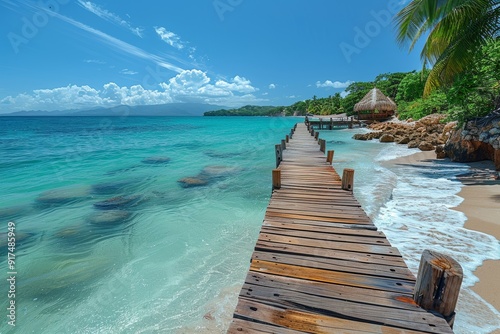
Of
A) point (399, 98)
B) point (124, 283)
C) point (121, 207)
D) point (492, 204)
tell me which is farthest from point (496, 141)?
point (399, 98)

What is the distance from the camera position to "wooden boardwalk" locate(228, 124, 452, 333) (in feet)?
7.57

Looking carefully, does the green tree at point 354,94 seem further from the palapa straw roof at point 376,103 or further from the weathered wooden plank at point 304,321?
the weathered wooden plank at point 304,321

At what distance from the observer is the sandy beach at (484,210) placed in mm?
3940

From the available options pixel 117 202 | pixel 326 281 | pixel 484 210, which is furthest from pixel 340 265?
pixel 117 202

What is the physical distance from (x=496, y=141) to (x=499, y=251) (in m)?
7.30

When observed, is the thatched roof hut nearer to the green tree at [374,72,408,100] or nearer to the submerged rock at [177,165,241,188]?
the green tree at [374,72,408,100]

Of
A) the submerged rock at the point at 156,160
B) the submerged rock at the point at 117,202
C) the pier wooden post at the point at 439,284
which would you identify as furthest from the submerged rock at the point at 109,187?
the pier wooden post at the point at 439,284

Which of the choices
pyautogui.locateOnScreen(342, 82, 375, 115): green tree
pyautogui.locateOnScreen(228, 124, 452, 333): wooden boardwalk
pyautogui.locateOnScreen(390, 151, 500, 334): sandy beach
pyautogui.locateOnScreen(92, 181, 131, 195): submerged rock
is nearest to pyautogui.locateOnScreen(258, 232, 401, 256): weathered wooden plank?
pyautogui.locateOnScreen(228, 124, 452, 333): wooden boardwalk

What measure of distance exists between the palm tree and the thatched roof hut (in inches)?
1228

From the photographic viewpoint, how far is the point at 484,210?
6578 millimetres

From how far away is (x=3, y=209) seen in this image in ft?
29.7

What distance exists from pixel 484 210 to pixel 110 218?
11.3 m

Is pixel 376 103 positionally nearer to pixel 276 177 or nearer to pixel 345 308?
pixel 276 177

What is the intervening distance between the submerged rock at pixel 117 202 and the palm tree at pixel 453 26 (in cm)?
1253
